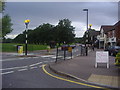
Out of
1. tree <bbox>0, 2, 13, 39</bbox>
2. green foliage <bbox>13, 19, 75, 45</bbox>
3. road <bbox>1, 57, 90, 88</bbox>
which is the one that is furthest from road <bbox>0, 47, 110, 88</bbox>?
green foliage <bbox>13, 19, 75, 45</bbox>

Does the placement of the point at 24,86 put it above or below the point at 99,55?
below

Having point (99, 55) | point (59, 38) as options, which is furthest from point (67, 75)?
point (59, 38)

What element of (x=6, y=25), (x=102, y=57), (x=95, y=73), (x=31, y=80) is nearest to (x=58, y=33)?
(x=6, y=25)

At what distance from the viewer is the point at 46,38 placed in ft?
307

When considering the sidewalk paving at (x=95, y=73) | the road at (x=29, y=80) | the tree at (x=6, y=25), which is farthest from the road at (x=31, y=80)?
the tree at (x=6, y=25)

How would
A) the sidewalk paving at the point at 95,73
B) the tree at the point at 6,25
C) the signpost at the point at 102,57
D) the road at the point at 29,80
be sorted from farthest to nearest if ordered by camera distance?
1. the tree at the point at 6,25
2. the signpost at the point at 102,57
3. the sidewalk paving at the point at 95,73
4. the road at the point at 29,80

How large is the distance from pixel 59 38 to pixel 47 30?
13.7 m

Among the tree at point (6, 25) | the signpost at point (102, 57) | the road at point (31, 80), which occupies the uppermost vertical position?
the tree at point (6, 25)

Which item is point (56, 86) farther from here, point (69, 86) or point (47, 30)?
point (47, 30)

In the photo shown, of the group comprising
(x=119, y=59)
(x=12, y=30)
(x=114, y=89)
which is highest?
(x=12, y=30)

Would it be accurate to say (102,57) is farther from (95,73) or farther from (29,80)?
(29,80)

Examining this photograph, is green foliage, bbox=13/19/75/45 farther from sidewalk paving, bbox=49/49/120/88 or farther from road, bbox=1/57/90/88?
road, bbox=1/57/90/88

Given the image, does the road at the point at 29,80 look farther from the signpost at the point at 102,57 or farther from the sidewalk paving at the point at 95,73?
the signpost at the point at 102,57

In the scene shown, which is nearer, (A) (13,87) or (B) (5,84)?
(A) (13,87)
